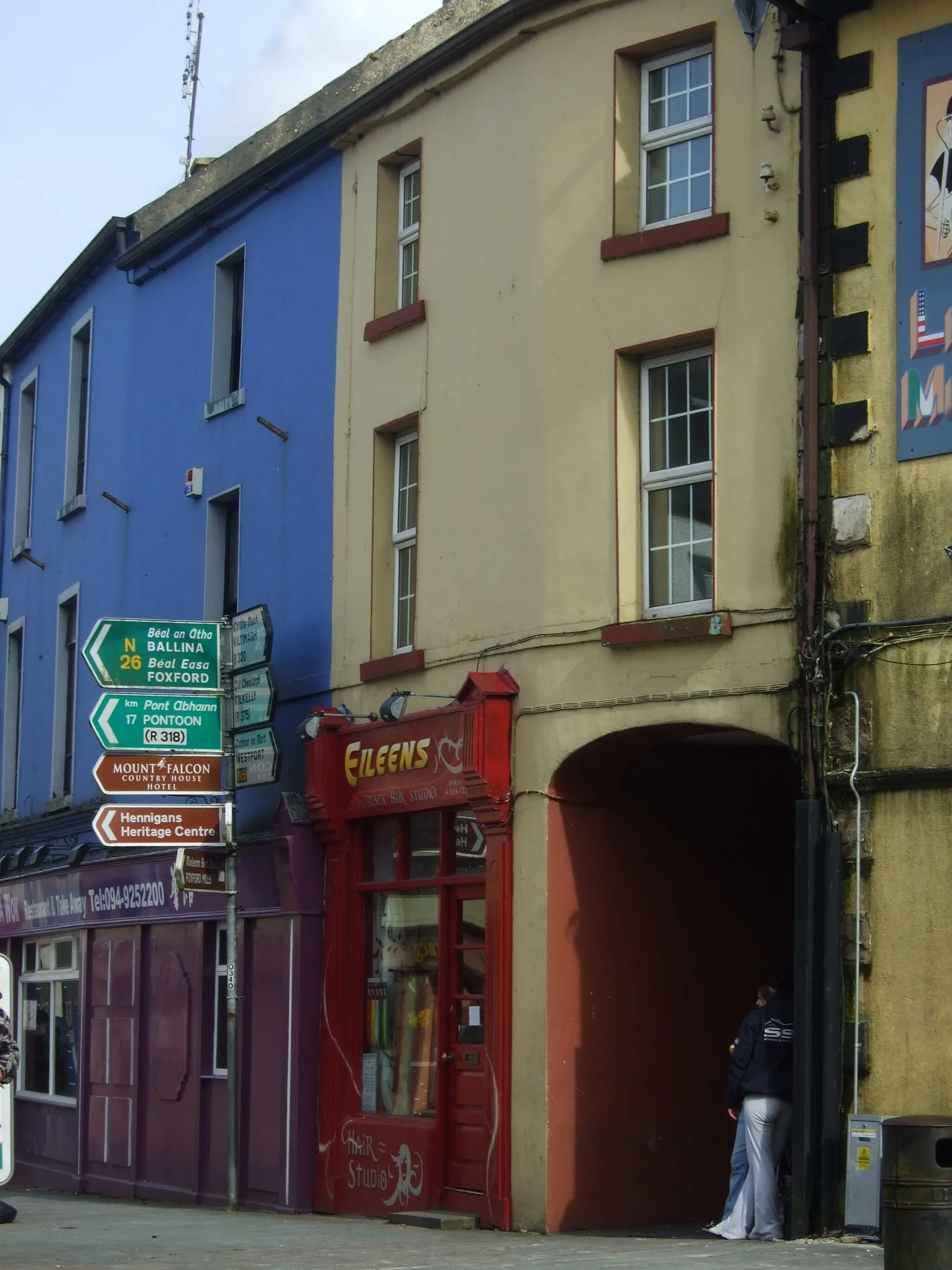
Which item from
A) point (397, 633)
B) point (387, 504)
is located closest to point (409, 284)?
point (387, 504)

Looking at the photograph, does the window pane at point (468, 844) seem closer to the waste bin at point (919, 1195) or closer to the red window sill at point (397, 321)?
the red window sill at point (397, 321)

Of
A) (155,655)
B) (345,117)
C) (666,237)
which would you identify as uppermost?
(345,117)

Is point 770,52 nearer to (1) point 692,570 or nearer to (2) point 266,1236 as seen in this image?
(1) point 692,570

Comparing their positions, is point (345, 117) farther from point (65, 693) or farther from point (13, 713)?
point (13, 713)

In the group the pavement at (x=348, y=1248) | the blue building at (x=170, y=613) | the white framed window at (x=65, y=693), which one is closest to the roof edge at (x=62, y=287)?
the blue building at (x=170, y=613)

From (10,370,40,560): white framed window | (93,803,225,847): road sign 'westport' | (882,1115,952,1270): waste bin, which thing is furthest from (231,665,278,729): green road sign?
(10,370,40,560): white framed window

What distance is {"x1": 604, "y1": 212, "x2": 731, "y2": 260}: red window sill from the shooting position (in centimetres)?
1456

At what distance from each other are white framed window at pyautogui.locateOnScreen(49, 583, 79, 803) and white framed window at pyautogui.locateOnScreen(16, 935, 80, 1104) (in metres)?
1.93

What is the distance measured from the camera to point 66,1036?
23.2 m

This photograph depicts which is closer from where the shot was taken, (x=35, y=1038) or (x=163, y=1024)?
(x=163, y=1024)

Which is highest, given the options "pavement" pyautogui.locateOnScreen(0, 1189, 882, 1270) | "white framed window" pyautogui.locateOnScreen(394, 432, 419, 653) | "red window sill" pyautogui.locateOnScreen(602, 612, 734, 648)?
"white framed window" pyautogui.locateOnScreen(394, 432, 419, 653)

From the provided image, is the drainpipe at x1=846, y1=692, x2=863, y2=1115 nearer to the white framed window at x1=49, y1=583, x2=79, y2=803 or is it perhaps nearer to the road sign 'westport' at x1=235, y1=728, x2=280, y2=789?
the road sign 'westport' at x1=235, y1=728, x2=280, y2=789

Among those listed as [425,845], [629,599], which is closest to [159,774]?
[425,845]

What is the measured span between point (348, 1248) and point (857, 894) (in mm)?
4064
